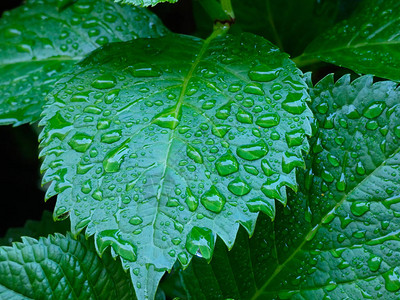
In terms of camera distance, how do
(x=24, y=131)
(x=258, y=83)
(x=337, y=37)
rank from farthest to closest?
(x=24, y=131) < (x=337, y=37) < (x=258, y=83)

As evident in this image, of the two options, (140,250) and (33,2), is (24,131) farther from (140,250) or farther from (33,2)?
(140,250)

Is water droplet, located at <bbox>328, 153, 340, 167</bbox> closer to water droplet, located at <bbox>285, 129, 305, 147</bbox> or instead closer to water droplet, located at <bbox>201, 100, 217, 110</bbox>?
water droplet, located at <bbox>285, 129, 305, 147</bbox>

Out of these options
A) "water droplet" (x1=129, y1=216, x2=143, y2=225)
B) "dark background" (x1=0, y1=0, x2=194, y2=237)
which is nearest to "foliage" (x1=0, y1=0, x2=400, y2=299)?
"water droplet" (x1=129, y1=216, x2=143, y2=225)

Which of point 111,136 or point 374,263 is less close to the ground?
point 111,136

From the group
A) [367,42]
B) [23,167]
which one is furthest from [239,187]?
[23,167]

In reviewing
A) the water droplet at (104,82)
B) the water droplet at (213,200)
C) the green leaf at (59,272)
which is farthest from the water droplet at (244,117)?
the green leaf at (59,272)

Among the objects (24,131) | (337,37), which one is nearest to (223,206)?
(337,37)

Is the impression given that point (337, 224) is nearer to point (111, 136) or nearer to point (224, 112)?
point (224, 112)
